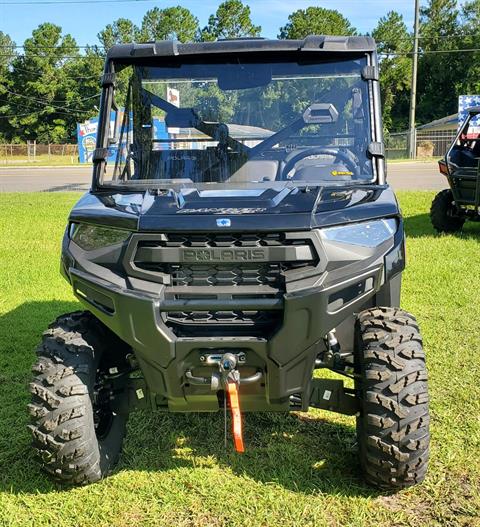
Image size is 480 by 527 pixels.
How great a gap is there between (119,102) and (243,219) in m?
1.51

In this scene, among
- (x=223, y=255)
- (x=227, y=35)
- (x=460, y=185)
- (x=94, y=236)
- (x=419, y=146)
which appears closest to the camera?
(x=223, y=255)

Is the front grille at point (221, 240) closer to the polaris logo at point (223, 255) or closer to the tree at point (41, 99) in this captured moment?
the polaris logo at point (223, 255)

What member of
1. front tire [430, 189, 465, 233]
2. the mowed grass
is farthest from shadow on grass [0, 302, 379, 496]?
front tire [430, 189, 465, 233]

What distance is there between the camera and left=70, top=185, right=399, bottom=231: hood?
2771 millimetres

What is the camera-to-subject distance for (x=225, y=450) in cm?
374

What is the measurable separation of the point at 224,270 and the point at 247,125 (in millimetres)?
1256

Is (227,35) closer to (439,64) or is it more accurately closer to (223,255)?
(439,64)

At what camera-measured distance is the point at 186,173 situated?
3682 millimetres

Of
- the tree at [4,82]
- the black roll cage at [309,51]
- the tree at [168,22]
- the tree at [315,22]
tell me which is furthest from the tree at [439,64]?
the black roll cage at [309,51]

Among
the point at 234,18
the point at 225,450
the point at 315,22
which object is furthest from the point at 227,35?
the point at 225,450

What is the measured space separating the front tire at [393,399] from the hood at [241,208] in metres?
0.59

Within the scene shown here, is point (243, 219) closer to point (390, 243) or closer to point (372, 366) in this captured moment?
point (390, 243)

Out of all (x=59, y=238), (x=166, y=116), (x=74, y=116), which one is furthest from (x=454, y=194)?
(x=74, y=116)

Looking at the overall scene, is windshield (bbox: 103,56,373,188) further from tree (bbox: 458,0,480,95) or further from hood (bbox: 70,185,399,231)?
tree (bbox: 458,0,480,95)
